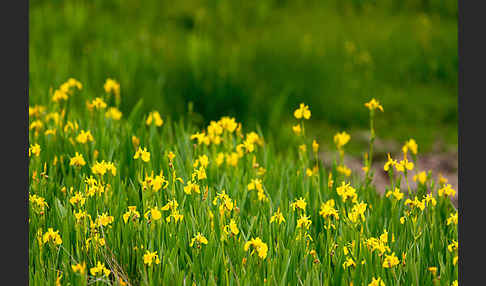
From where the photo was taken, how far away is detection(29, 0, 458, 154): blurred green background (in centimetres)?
556

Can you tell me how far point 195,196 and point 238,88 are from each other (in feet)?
8.59

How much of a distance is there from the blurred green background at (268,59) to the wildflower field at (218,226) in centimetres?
152

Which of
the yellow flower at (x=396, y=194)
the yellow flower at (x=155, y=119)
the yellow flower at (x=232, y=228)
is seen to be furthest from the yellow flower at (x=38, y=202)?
the yellow flower at (x=396, y=194)

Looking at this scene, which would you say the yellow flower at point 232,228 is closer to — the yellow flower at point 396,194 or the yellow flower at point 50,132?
the yellow flower at point 396,194

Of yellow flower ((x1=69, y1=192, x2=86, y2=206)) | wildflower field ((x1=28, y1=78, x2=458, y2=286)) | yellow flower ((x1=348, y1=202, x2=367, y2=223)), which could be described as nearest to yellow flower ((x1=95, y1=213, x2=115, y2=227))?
wildflower field ((x1=28, y1=78, x2=458, y2=286))

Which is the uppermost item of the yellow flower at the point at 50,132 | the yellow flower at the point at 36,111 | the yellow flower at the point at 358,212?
the yellow flower at the point at 36,111

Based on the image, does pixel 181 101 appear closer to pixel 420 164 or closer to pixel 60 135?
pixel 60 135

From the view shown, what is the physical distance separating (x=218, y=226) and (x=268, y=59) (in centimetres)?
359

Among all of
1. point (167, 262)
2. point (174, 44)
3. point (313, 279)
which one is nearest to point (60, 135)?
point (167, 262)

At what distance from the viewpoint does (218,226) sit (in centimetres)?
297

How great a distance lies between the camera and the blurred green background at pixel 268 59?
5.56 metres

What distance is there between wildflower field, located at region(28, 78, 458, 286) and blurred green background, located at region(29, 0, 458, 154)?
4.99ft

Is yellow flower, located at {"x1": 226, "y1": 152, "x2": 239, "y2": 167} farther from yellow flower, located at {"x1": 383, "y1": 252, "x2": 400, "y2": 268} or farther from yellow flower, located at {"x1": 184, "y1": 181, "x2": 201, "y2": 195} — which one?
yellow flower, located at {"x1": 383, "y1": 252, "x2": 400, "y2": 268}

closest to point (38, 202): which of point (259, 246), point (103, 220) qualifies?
point (103, 220)
